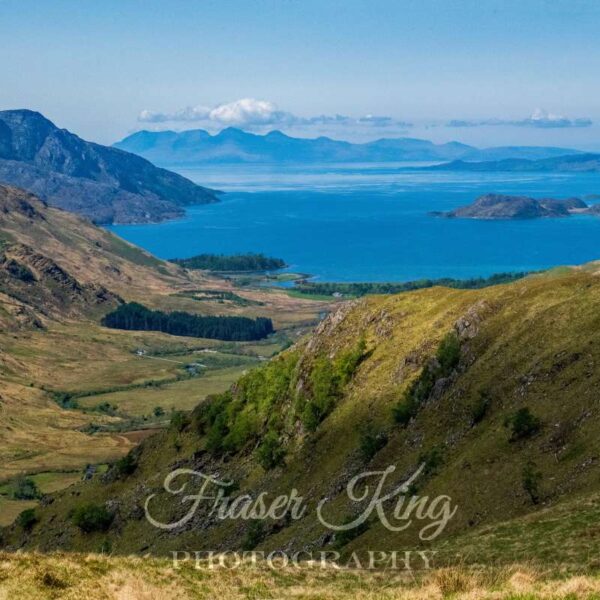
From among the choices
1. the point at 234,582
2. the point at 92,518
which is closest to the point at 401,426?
the point at 92,518

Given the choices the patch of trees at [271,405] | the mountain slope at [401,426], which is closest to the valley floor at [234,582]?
the mountain slope at [401,426]

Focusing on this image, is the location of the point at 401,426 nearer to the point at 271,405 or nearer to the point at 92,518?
the point at 271,405

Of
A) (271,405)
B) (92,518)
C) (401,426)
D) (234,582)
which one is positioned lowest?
(92,518)

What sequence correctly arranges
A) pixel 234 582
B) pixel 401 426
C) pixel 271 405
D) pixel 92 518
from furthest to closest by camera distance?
pixel 271 405 → pixel 92 518 → pixel 401 426 → pixel 234 582

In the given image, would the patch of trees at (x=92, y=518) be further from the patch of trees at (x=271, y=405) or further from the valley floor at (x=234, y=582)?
the valley floor at (x=234, y=582)

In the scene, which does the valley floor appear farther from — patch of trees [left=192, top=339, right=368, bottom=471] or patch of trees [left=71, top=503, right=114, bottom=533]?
patch of trees [left=71, top=503, right=114, bottom=533]

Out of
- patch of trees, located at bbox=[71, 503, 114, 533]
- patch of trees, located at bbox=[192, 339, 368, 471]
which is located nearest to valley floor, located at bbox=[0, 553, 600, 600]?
patch of trees, located at bbox=[192, 339, 368, 471]
